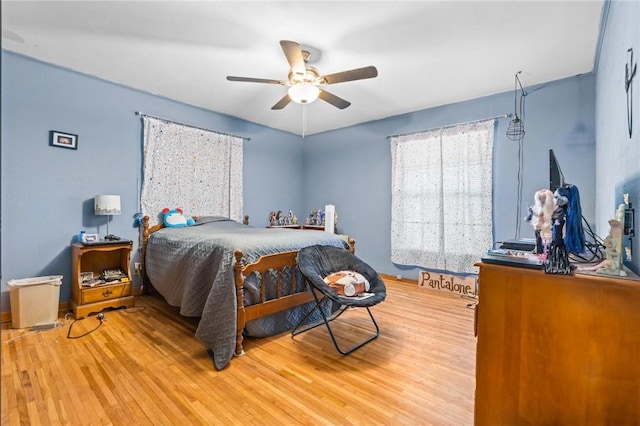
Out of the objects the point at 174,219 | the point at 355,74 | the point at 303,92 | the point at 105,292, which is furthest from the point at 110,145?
the point at 355,74

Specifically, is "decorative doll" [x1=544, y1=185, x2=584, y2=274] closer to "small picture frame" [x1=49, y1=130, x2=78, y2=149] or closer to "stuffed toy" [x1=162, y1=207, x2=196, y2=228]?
"stuffed toy" [x1=162, y1=207, x2=196, y2=228]

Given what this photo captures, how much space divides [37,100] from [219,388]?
3.22 metres

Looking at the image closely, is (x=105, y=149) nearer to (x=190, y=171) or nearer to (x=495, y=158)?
(x=190, y=171)

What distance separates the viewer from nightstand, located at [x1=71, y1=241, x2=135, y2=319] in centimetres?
298

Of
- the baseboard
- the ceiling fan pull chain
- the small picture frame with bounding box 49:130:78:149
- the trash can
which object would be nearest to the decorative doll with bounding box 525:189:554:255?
the baseboard

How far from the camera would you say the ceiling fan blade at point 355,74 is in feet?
7.86

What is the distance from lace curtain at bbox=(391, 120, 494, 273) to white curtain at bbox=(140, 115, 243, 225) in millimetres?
2343

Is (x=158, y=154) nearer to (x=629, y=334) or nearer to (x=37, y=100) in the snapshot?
(x=37, y=100)

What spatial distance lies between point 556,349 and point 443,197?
118 inches

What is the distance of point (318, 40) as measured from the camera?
8.50ft

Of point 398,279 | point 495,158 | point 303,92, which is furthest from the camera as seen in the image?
point 398,279

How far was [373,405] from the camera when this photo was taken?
1.75 metres

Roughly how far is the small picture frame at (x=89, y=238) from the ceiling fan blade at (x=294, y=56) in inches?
101

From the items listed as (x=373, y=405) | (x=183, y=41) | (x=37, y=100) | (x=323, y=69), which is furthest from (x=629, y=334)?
(x=37, y=100)
